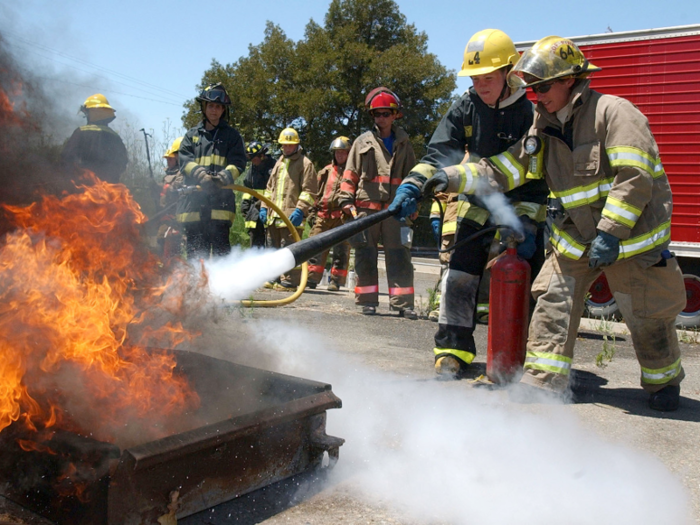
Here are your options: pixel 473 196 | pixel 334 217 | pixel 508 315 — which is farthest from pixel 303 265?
pixel 334 217

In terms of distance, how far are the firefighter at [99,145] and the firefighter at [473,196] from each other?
7.25 feet

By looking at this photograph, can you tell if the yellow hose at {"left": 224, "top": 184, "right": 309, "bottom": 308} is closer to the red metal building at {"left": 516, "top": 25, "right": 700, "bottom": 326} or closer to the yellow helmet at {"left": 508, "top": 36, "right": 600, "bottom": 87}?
the yellow helmet at {"left": 508, "top": 36, "right": 600, "bottom": 87}

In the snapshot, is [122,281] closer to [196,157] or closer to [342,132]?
[196,157]

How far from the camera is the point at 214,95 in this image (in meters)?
6.64

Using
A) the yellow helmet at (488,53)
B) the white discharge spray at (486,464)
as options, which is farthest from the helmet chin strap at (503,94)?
the white discharge spray at (486,464)

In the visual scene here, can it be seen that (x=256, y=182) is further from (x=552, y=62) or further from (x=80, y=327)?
(x=80, y=327)

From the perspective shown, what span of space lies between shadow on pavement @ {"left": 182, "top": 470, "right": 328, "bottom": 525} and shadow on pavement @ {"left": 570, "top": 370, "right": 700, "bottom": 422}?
221 cm

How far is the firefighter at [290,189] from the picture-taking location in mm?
10188

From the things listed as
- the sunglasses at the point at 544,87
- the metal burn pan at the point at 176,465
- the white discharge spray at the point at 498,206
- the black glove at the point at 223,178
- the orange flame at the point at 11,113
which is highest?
the sunglasses at the point at 544,87

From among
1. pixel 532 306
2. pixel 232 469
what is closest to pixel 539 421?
pixel 532 306

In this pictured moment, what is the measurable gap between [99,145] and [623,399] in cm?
452

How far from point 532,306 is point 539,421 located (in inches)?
55.3

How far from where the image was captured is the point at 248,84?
32.1m

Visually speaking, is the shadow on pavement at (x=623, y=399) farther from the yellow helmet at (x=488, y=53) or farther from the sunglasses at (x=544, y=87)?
the yellow helmet at (x=488, y=53)
